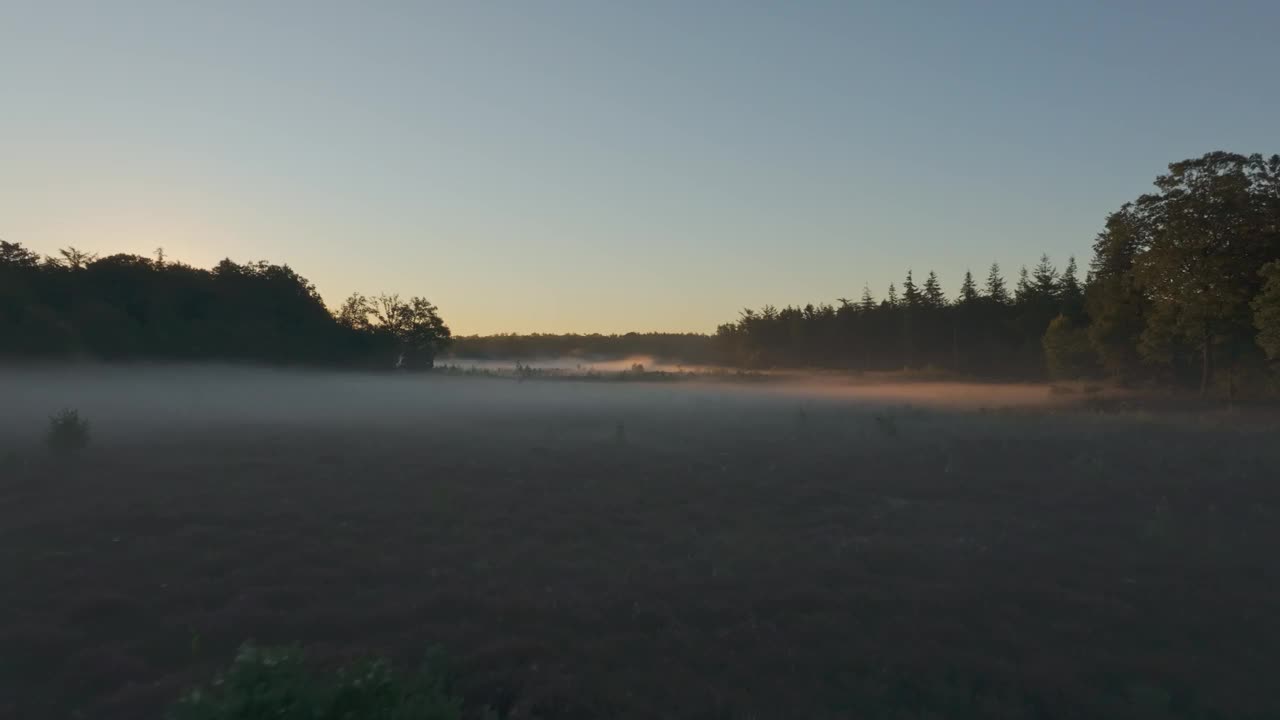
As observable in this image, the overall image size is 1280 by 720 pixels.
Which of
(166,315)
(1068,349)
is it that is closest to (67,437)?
(166,315)

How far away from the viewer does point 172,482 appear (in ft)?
60.0

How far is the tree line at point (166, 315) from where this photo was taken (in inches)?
1982

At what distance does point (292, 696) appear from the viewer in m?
4.55

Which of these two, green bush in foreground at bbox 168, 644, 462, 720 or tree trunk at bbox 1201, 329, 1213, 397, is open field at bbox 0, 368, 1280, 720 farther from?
tree trunk at bbox 1201, 329, 1213, 397

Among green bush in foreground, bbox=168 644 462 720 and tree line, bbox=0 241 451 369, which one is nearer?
green bush in foreground, bbox=168 644 462 720

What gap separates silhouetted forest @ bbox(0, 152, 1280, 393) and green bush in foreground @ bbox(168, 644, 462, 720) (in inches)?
1555

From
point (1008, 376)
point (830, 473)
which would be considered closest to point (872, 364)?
point (1008, 376)

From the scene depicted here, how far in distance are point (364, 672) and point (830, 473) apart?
56.6ft

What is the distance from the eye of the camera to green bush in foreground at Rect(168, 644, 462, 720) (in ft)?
14.4

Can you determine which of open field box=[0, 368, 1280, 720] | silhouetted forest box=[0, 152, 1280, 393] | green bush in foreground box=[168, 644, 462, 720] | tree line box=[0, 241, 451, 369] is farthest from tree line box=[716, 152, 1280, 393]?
tree line box=[0, 241, 451, 369]

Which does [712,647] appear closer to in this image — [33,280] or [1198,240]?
[1198,240]

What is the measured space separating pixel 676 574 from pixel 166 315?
59590mm

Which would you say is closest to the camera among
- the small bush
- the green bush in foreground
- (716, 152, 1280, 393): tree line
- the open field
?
the green bush in foreground

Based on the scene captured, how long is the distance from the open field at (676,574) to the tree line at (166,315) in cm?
3144
